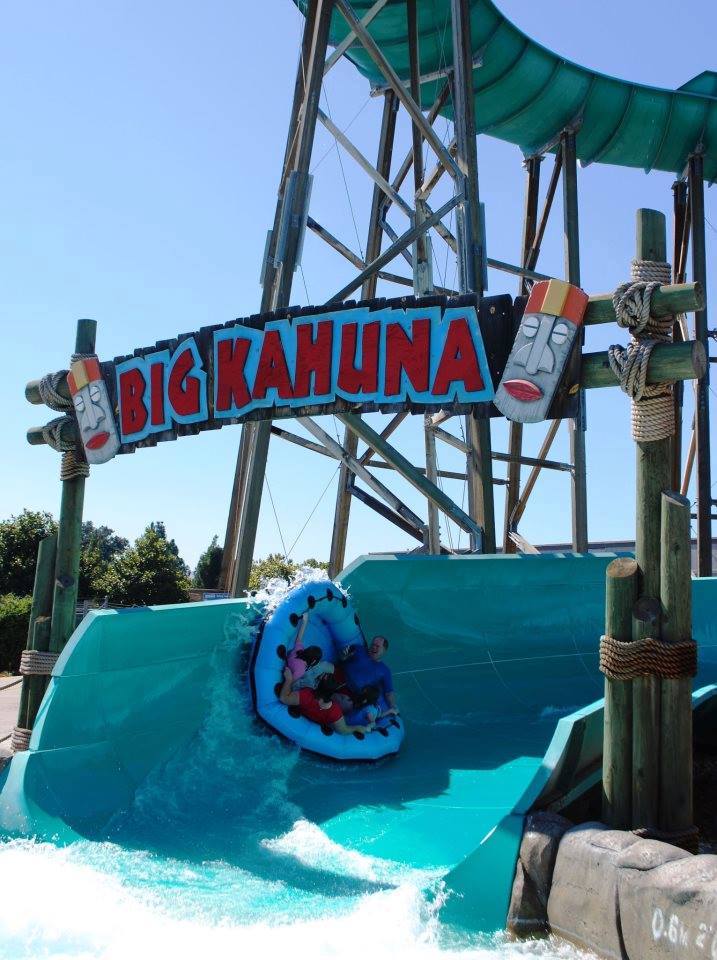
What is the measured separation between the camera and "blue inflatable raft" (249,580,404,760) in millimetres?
5883

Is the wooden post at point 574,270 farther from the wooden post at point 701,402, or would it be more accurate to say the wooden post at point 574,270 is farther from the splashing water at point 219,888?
the splashing water at point 219,888

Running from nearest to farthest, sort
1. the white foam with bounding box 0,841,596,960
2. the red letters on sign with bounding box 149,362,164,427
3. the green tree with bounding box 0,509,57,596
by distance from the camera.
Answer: the white foam with bounding box 0,841,596,960
the red letters on sign with bounding box 149,362,164,427
the green tree with bounding box 0,509,57,596

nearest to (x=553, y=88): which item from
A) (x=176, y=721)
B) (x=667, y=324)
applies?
(x=667, y=324)

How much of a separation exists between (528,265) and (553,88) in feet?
7.13

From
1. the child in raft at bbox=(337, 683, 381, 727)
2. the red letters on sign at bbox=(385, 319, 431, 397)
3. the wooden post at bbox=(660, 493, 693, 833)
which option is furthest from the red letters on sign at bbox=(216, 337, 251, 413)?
the wooden post at bbox=(660, 493, 693, 833)

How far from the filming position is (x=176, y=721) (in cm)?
577

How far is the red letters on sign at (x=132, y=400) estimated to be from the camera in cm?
688

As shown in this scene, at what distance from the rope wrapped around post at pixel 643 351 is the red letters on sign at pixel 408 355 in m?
1.40

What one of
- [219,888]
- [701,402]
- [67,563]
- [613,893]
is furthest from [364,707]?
[701,402]

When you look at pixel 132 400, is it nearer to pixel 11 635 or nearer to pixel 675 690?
pixel 675 690

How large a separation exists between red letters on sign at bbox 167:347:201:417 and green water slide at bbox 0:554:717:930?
142 centimetres

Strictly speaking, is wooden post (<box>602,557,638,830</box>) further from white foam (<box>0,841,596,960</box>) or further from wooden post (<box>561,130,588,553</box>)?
wooden post (<box>561,130,588,553</box>)

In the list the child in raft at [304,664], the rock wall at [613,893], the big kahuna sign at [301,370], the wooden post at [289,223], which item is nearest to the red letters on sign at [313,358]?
the big kahuna sign at [301,370]

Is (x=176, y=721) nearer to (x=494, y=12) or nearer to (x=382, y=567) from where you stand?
(x=382, y=567)
